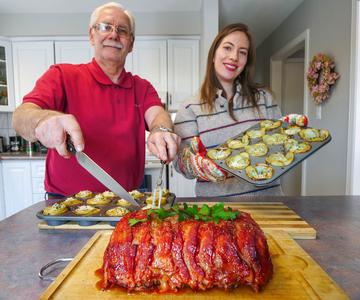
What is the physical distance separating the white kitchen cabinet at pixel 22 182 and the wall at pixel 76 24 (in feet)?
5.03

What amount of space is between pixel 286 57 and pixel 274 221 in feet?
12.3

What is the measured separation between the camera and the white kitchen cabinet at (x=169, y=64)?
3.45 metres

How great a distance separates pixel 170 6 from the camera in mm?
3367

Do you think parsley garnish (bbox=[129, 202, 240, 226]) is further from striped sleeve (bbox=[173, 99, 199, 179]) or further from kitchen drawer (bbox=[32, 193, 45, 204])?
kitchen drawer (bbox=[32, 193, 45, 204])

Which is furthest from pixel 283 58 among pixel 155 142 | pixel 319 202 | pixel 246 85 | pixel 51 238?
pixel 51 238

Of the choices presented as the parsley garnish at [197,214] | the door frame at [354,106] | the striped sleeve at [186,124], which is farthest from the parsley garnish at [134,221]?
the door frame at [354,106]

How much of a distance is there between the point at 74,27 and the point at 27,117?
2947 millimetres

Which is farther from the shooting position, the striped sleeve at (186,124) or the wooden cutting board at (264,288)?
the striped sleeve at (186,124)

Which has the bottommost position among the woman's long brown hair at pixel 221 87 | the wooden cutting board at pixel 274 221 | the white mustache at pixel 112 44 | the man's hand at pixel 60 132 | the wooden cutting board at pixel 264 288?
the wooden cutting board at pixel 264 288

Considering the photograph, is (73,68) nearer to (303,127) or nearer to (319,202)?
(303,127)

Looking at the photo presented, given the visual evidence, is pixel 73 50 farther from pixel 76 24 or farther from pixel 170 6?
pixel 170 6

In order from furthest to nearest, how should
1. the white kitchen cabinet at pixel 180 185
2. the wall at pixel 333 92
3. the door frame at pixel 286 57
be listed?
the white kitchen cabinet at pixel 180 185
the door frame at pixel 286 57
the wall at pixel 333 92

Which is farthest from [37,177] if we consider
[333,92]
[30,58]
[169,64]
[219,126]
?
[333,92]

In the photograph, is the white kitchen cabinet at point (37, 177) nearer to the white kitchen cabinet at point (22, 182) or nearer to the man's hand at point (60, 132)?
the white kitchen cabinet at point (22, 182)
